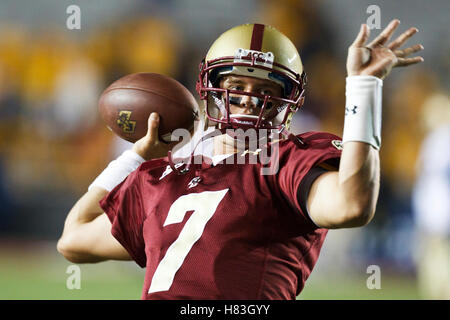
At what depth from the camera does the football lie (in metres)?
1.81

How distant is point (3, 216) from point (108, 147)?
3.39 ft

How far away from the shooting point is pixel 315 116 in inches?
207

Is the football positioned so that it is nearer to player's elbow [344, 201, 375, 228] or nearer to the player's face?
the player's face

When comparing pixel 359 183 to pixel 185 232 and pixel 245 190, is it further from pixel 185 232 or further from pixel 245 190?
pixel 185 232

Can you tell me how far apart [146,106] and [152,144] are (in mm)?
123

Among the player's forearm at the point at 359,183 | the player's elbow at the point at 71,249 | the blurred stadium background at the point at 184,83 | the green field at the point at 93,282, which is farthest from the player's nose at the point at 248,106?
the blurred stadium background at the point at 184,83

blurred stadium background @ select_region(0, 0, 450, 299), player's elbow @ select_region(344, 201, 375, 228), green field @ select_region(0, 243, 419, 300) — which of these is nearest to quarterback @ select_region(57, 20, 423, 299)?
player's elbow @ select_region(344, 201, 375, 228)

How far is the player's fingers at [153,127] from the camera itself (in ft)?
5.82

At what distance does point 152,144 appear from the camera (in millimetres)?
1787

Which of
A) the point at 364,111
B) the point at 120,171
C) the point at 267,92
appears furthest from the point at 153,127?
the point at 364,111

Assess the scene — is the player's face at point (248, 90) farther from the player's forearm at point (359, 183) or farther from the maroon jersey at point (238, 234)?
the player's forearm at point (359, 183)

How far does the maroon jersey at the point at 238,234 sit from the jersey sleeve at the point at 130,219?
0.09m

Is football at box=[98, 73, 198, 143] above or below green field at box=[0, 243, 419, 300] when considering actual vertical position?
above
